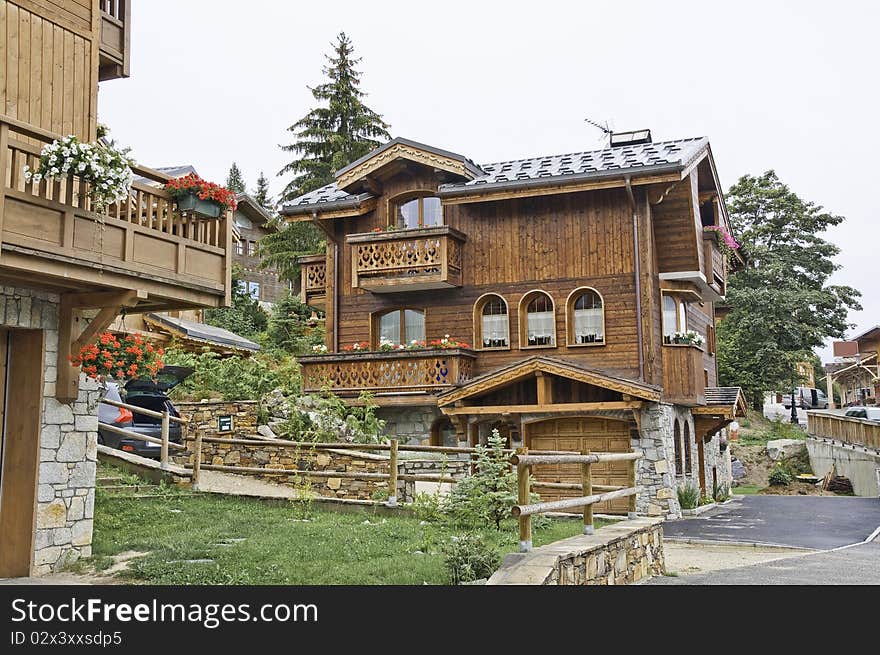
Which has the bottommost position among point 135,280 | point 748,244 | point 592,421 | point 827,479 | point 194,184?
point 827,479

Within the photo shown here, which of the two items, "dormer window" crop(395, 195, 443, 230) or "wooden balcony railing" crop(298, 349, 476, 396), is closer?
"wooden balcony railing" crop(298, 349, 476, 396)

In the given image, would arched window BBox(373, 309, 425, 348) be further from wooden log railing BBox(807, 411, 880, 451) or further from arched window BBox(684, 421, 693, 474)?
wooden log railing BBox(807, 411, 880, 451)

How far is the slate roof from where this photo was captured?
2073 cm

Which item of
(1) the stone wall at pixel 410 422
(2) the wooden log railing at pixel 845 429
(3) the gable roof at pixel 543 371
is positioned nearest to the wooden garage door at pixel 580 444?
(3) the gable roof at pixel 543 371

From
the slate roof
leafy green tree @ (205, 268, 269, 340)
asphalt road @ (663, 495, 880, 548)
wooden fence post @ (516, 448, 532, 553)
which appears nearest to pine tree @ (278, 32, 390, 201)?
leafy green tree @ (205, 268, 269, 340)

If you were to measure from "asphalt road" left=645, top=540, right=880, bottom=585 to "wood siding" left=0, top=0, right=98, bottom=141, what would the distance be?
9181 mm

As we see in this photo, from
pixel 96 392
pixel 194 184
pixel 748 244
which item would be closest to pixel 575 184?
pixel 194 184

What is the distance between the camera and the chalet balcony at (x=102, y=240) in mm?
9117

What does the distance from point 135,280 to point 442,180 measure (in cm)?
1408
